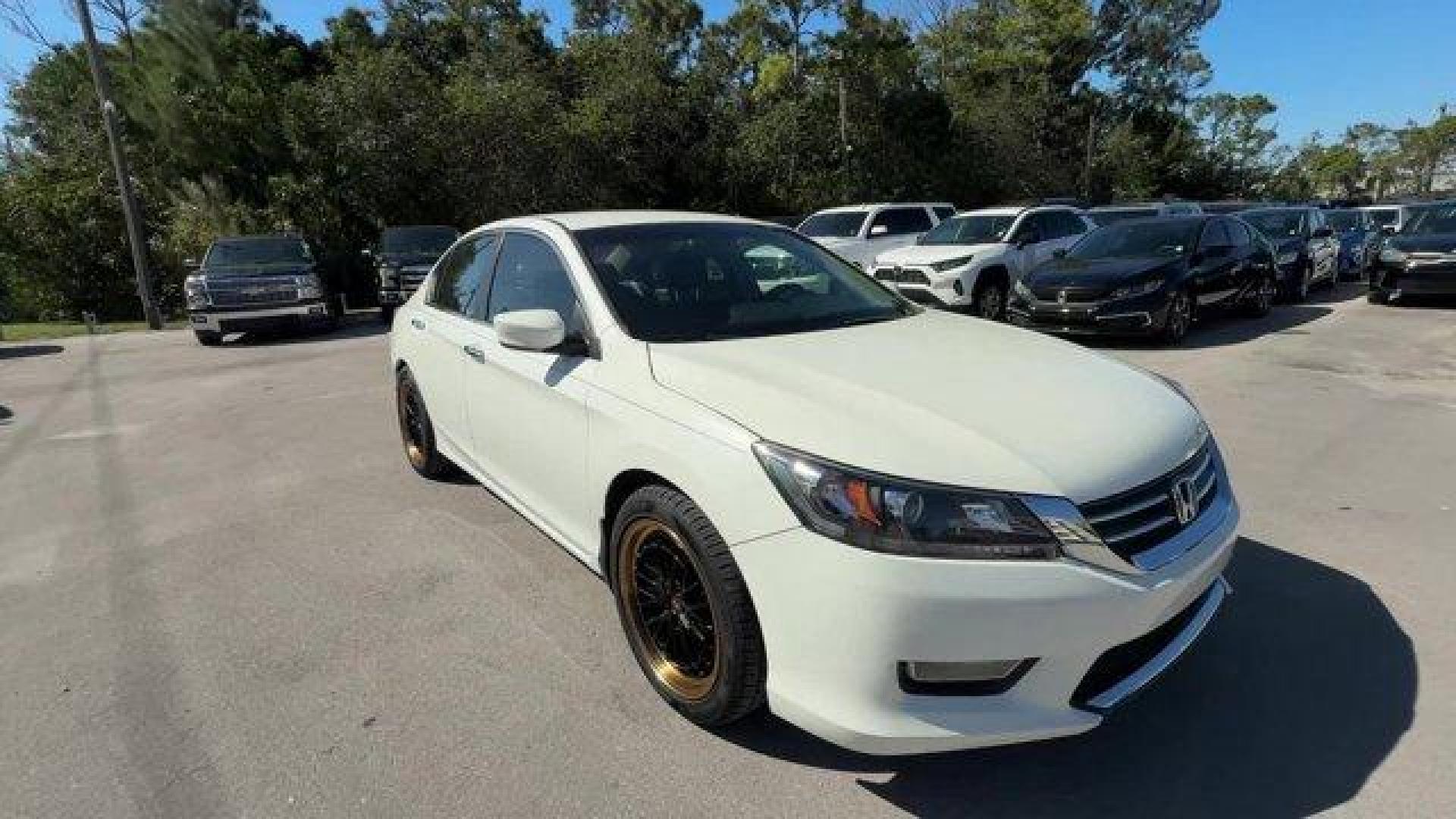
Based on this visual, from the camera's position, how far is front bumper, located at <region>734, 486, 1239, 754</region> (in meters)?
2.18

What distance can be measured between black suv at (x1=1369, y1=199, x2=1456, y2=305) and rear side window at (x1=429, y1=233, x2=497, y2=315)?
13800 mm

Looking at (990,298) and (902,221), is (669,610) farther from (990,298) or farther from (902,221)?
(902,221)

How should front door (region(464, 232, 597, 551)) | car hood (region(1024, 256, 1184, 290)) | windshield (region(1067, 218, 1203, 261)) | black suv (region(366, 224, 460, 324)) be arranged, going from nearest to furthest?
front door (region(464, 232, 597, 551)) < car hood (region(1024, 256, 1184, 290)) < windshield (region(1067, 218, 1203, 261)) < black suv (region(366, 224, 460, 324))

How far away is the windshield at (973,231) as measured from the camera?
43.1ft

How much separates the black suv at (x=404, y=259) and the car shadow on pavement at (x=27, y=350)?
17.2ft

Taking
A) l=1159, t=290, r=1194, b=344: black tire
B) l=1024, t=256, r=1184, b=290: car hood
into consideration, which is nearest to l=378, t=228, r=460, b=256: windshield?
l=1024, t=256, r=1184, b=290: car hood

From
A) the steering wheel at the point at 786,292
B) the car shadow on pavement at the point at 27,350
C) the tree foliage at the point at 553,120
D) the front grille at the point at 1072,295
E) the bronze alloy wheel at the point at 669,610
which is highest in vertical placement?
the tree foliage at the point at 553,120

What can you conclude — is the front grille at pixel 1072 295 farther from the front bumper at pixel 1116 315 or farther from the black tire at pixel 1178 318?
the black tire at pixel 1178 318

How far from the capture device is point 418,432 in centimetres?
553

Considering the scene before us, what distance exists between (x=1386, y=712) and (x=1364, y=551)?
1.53m

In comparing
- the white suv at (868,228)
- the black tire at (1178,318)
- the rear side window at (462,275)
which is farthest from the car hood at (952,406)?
the white suv at (868,228)

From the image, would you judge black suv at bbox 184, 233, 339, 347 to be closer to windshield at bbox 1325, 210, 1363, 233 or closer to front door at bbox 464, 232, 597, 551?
front door at bbox 464, 232, 597, 551

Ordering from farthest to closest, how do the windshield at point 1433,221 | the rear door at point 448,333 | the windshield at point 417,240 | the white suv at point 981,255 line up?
the windshield at point 417,240 → the windshield at point 1433,221 → the white suv at point 981,255 → the rear door at point 448,333

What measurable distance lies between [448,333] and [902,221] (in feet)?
43.6
